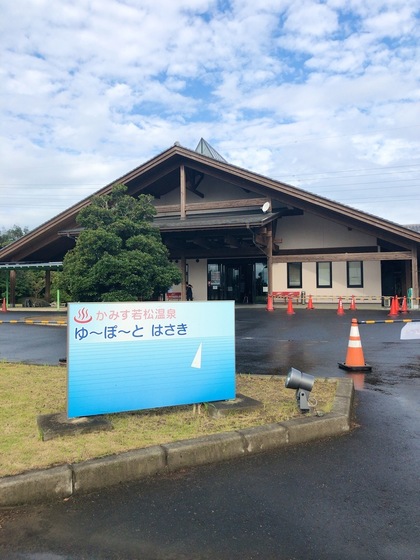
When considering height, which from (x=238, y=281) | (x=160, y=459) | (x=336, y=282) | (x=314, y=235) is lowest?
(x=160, y=459)

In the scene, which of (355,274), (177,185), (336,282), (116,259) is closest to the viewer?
(116,259)

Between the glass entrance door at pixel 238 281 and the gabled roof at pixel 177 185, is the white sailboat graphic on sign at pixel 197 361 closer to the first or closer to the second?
the gabled roof at pixel 177 185

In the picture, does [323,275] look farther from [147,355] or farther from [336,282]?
[147,355]

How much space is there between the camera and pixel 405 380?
22.2 ft

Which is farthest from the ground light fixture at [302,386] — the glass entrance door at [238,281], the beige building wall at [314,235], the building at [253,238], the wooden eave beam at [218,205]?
the glass entrance door at [238,281]

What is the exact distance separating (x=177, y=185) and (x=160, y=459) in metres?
23.3

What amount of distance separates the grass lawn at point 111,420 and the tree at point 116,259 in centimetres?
366

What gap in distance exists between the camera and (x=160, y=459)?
368 cm

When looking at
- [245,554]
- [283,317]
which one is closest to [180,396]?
[245,554]

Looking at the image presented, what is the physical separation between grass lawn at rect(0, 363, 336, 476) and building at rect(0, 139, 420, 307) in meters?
14.2

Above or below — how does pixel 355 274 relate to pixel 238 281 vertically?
above

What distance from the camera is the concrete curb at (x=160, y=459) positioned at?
3211 millimetres

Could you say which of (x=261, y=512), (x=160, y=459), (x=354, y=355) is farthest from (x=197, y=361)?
→ (x=354, y=355)

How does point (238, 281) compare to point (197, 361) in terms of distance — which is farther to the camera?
point (238, 281)
